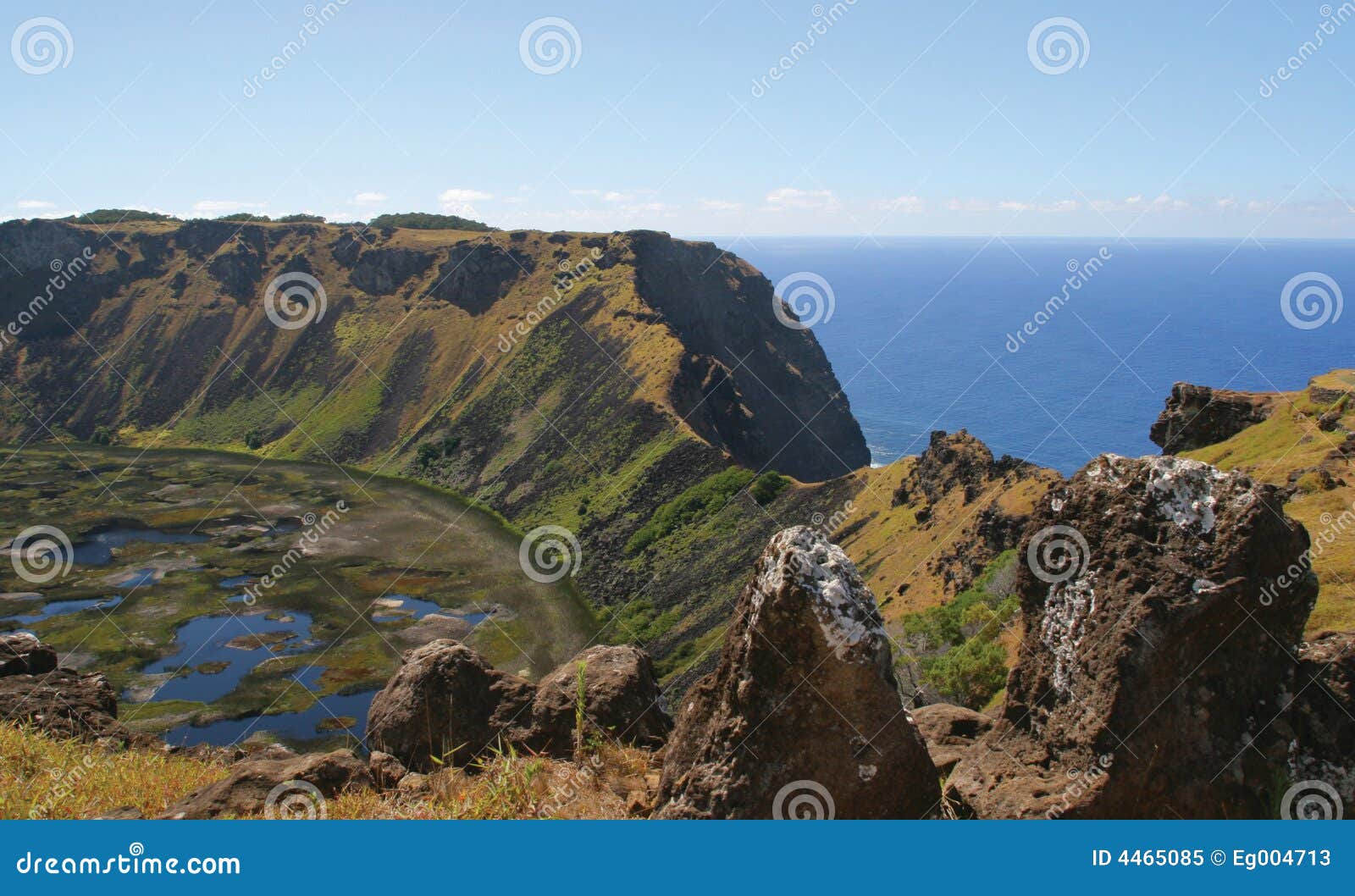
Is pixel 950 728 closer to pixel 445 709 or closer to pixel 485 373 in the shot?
pixel 445 709

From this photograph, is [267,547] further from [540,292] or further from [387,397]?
[540,292]

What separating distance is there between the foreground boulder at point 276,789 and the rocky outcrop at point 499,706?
2.87 m

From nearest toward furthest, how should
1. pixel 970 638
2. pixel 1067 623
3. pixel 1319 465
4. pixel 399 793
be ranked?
pixel 1067 623, pixel 399 793, pixel 1319 465, pixel 970 638

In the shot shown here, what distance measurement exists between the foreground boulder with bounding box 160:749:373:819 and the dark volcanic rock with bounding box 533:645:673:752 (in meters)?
3.89

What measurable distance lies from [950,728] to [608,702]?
18.2 ft

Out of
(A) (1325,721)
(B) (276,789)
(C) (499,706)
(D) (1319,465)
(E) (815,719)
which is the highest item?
(D) (1319,465)

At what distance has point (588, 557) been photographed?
94125mm

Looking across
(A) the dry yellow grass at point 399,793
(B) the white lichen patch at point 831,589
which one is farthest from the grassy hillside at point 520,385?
(B) the white lichen patch at point 831,589

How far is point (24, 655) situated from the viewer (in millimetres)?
18750

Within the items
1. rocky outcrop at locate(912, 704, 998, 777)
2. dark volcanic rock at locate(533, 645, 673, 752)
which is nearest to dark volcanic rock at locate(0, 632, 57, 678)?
dark volcanic rock at locate(533, 645, 673, 752)

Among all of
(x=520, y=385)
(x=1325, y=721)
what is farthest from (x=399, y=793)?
(x=520, y=385)

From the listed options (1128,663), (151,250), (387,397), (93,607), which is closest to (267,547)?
(93,607)

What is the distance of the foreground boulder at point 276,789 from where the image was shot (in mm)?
10898

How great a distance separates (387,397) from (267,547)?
58480 millimetres
